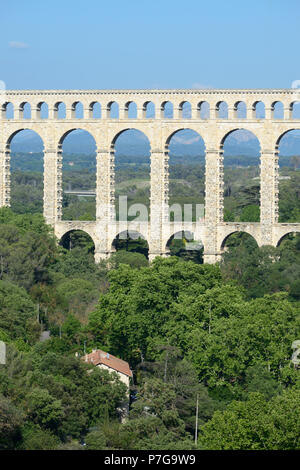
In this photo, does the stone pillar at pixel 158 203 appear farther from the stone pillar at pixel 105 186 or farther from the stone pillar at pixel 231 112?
the stone pillar at pixel 231 112

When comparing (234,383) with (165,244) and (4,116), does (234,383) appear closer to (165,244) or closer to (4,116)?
(165,244)

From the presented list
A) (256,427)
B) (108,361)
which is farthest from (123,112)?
(256,427)

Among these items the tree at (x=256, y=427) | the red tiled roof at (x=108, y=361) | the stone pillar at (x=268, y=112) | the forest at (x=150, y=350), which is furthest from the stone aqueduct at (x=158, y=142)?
the tree at (x=256, y=427)

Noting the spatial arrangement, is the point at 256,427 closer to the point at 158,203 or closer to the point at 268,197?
the point at 268,197

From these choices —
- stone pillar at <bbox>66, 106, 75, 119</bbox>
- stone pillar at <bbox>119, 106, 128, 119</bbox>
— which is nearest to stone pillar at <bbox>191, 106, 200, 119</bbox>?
stone pillar at <bbox>119, 106, 128, 119</bbox>

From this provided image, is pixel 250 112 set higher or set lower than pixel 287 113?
higher
